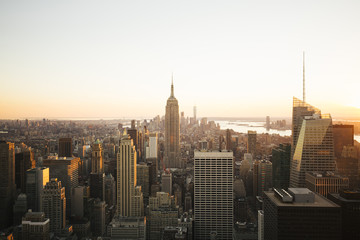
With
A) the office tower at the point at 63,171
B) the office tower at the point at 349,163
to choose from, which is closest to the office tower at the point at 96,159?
the office tower at the point at 63,171

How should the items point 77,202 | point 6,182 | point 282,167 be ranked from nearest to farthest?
1. point 6,182
2. point 77,202
3. point 282,167

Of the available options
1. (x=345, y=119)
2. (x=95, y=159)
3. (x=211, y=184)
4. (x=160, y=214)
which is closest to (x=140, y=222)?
(x=160, y=214)

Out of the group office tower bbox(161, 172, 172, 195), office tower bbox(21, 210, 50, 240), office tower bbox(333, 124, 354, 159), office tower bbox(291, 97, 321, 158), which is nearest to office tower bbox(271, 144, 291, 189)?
office tower bbox(291, 97, 321, 158)

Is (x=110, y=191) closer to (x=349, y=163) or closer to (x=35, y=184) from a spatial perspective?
(x=35, y=184)

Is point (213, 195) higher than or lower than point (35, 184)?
lower

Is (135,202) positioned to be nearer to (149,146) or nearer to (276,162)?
(276,162)

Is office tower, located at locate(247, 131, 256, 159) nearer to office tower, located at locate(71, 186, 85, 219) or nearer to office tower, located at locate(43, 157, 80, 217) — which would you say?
office tower, located at locate(43, 157, 80, 217)

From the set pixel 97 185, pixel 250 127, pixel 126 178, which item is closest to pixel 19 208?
pixel 97 185
